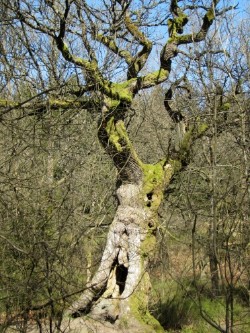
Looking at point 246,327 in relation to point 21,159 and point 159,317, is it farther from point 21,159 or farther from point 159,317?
point 21,159

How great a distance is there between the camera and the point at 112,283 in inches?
319

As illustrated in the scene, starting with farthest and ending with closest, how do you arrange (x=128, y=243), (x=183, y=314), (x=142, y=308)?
(x=183, y=314) → (x=128, y=243) → (x=142, y=308)

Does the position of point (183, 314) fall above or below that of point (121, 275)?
below

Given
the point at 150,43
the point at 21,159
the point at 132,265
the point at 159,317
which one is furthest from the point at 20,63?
the point at 159,317

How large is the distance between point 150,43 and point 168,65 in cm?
69

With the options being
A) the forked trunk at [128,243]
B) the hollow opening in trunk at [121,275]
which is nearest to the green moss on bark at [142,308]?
the forked trunk at [128,243]

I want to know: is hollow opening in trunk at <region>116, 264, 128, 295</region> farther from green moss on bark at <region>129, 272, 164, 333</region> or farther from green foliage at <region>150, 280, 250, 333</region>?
green foliage at <region>150, 280, 250, 333</region>

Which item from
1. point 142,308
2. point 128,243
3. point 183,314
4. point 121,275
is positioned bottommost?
point 183,314

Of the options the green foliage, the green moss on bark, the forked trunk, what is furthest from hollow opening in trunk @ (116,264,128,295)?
the green foliage

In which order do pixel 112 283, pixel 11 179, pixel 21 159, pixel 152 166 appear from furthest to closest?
pixel 152 166 < pixel 112 283 < pixel 21 159 < pixel 11 179

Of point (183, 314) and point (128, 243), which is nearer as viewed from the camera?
point (128, 243)

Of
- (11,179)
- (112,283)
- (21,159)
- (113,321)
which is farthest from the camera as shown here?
(112,283)

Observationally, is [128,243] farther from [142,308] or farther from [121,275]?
[142,308]

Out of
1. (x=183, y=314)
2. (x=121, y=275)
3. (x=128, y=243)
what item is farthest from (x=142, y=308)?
(x=183, y=314)
